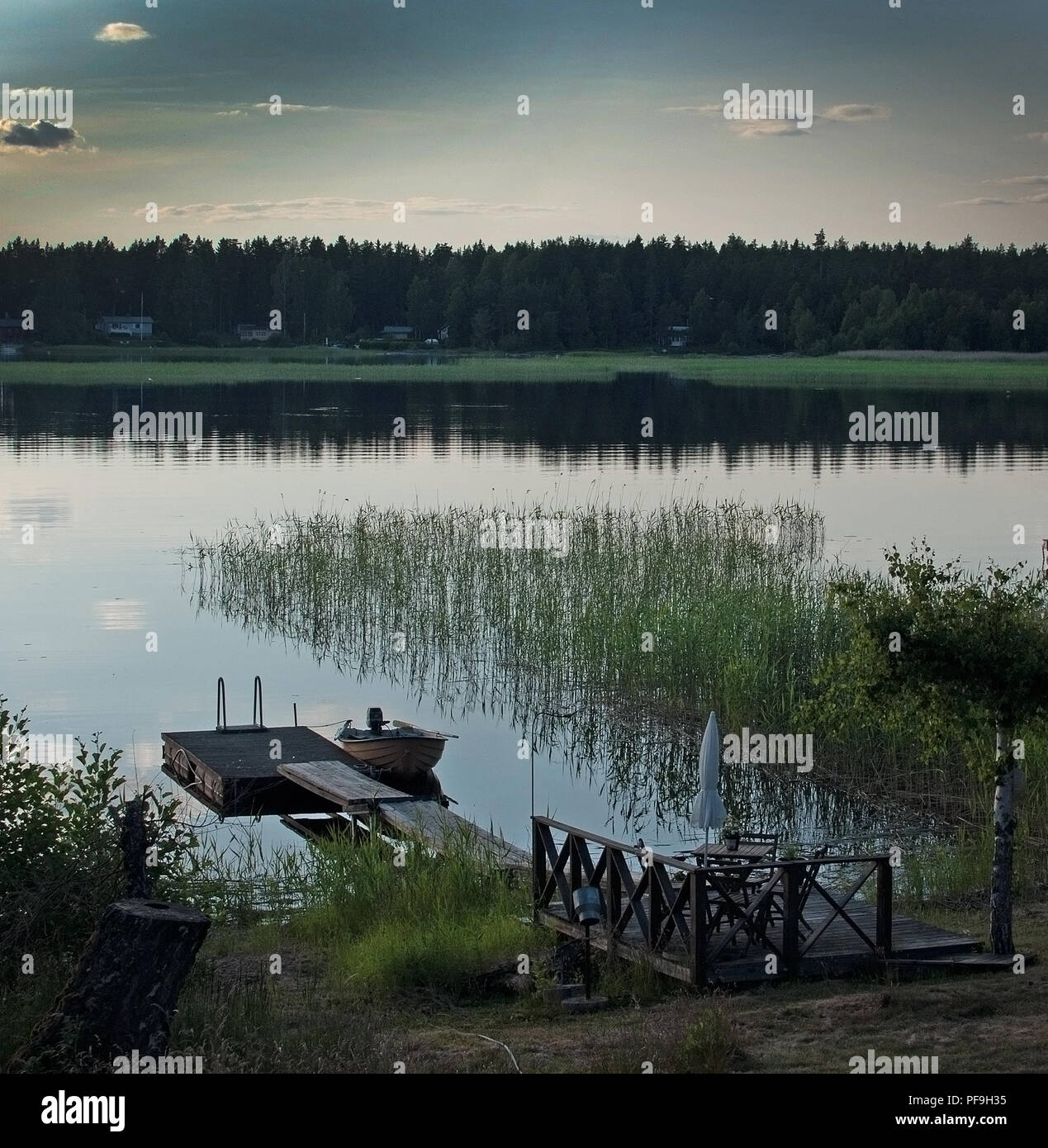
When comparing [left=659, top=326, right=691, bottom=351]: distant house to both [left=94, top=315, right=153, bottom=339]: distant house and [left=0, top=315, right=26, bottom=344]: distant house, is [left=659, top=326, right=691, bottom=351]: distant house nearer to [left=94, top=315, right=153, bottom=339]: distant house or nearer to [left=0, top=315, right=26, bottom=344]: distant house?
[left=94, top=315, right=153, bottom=339]: distant house

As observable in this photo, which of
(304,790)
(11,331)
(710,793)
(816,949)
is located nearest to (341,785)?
(304,790)

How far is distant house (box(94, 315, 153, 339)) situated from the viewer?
530ft

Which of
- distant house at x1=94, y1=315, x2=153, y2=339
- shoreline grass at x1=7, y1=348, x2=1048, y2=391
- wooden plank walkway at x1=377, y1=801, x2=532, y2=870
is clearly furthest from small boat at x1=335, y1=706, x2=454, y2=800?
distant house at x1=94, y1=315, x2=153, y2=339

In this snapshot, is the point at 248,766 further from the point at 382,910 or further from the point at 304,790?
the point at 382,910

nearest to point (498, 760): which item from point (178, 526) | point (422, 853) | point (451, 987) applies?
point (422, 853)

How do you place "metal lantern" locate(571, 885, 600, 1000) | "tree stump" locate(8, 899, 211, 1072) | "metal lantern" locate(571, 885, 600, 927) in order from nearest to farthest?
"tree stump" locate(8, 899, 211, 1072), "metal lantern" locate(571, 885, 600, 1000), "metal lantern" locate(571, 885, 600, 927)

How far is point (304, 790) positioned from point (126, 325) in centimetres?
14903

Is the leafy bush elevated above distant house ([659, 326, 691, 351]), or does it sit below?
below

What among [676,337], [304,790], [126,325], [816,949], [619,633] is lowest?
[304,790]

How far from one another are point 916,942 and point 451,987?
3256 millimetres

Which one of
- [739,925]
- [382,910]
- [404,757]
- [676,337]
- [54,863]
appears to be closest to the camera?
[54,863]

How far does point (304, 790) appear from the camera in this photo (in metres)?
20.1

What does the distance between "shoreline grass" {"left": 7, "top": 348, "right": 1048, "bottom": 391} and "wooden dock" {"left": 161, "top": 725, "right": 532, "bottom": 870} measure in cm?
9913
